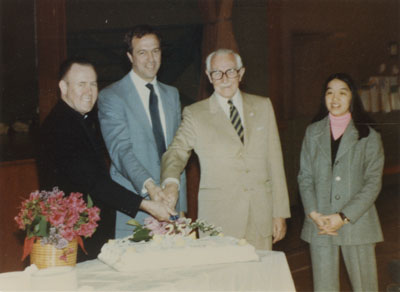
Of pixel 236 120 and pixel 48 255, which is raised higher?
pixel 236 120

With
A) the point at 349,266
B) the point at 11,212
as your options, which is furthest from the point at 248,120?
the point at 11,212

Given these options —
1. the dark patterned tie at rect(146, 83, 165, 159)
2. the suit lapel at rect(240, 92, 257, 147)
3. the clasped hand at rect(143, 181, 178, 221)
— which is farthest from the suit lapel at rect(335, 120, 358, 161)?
the dark patterned tie at rect(146, 83, 165, 159)

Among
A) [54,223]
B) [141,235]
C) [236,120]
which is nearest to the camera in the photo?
[54,223]

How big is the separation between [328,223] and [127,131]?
125 centimetres

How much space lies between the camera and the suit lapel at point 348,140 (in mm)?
3301

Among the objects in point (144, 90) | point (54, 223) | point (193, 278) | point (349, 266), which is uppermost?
point (144, 90)

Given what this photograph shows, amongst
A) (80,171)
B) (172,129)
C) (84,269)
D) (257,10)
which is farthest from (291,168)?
(84,269)

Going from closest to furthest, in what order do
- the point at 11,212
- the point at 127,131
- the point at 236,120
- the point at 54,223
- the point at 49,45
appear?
the point at 54,223 → the point at 236,120 → the point at 127,131 → the point at 11,212 → the point at 49,45

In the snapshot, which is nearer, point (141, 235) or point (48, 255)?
point (48, 255)

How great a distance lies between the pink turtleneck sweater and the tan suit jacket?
12.7 inches

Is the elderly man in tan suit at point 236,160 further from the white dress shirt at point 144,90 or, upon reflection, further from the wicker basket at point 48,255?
the wicker basket at point 48,255

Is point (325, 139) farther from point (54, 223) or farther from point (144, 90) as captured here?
point (54, 223)

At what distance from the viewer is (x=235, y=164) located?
132 inches

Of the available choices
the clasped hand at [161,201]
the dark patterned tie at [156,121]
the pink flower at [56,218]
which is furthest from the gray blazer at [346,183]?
the pink flower at [56,218]
